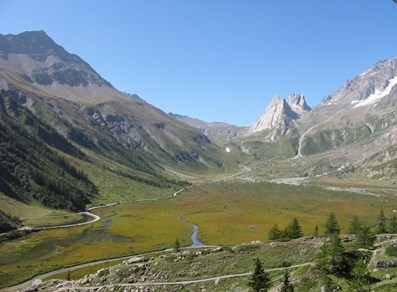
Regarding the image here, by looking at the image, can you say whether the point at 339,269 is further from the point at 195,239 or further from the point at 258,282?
the point at 195,239

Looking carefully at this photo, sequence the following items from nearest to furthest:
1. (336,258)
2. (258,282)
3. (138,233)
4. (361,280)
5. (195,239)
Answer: (361,280), (258,282), (336,258), (195,239), (138,233)

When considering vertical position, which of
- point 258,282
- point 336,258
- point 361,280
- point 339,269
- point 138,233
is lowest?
point 138,233

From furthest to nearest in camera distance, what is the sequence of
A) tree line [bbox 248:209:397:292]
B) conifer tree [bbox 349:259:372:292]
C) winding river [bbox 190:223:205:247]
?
winding river [bbox 190:223:205:247] < tree line [bbox 248:209:397:292] < conifer tree [bbox 349:259:372:292]

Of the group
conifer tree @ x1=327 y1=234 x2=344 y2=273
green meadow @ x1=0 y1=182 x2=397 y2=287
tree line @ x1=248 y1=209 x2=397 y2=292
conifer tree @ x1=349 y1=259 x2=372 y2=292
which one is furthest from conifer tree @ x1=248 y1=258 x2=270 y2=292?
green meadow @ x1=0 y1=182 x2=397 y2=287

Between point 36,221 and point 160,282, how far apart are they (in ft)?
357

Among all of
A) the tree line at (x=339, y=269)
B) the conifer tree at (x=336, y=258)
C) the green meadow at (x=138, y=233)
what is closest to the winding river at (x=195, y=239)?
the green meadow at (x=138, y=233)

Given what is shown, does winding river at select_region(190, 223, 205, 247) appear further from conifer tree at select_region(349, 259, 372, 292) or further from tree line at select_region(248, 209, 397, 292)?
conifer tree at select_region(349, 259, 372, 292)

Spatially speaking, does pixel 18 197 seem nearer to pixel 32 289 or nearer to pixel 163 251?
pixel 163 251

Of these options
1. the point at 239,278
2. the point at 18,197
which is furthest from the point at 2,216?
the point at 239,278

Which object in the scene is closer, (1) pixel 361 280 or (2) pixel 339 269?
(1) pixel 361 280

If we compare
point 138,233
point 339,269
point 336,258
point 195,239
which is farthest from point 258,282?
point 138,233

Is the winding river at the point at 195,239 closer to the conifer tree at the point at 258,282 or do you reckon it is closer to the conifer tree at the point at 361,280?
the conifer tree at the point at 258,282

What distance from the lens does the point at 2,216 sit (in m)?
143

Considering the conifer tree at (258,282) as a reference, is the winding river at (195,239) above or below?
below
